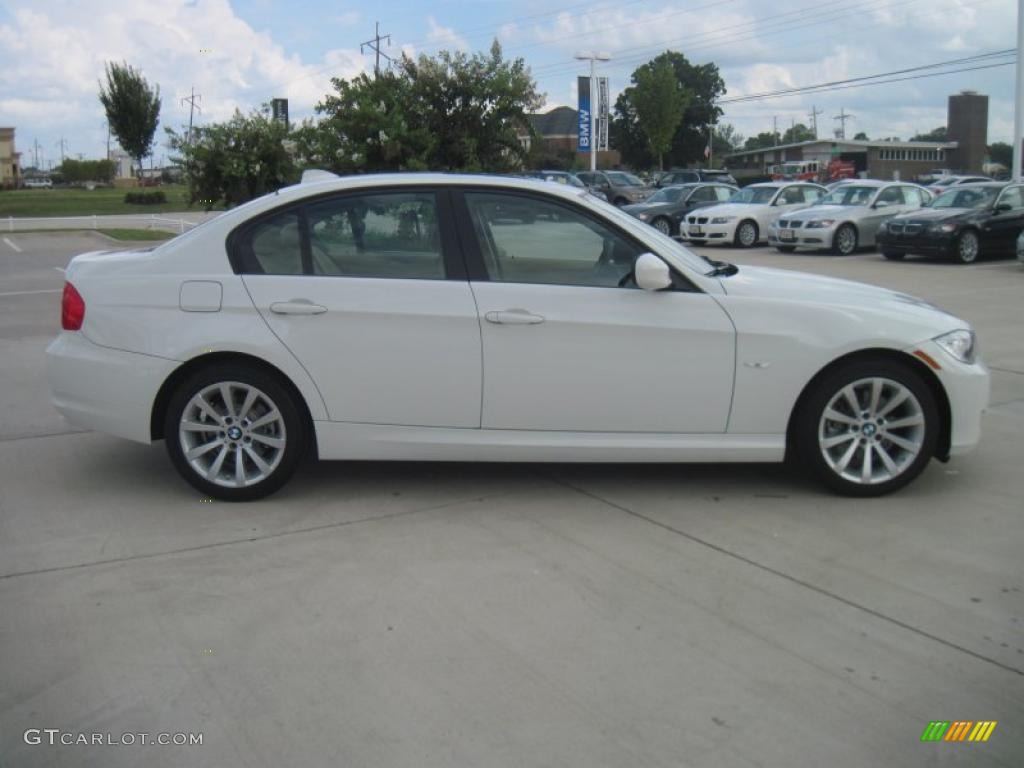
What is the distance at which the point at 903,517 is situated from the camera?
514 centimetres

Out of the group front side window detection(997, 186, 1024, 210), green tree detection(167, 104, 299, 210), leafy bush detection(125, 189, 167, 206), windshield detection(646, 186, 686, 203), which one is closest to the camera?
green tree detection(167, 104, 299, 210)

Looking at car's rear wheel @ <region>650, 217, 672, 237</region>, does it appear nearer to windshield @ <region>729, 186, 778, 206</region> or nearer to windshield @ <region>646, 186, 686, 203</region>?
windshield @ <region>646, 186, 686, 203</region>

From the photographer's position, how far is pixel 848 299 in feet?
17.7

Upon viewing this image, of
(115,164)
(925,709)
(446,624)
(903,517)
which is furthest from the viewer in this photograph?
(115,164)

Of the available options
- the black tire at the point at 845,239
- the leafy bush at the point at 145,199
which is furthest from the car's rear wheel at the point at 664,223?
the leafy bush at the point at 145,199

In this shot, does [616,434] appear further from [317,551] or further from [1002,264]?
[1002,264]

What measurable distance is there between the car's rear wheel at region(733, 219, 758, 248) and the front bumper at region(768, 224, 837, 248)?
1813 millimetres

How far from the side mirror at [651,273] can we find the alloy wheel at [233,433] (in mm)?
1951

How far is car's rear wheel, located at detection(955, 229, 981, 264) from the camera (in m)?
19.6

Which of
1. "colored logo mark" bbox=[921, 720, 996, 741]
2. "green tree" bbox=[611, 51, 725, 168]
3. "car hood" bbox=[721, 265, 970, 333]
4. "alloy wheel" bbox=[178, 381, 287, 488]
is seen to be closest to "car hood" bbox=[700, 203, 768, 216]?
"car hood" bbox=[721, 265, 970, 333]

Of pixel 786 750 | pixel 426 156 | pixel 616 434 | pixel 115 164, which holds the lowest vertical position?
pixel 786 750

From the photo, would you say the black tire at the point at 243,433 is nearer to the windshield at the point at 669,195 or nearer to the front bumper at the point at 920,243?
the front bumper at the point at 920,243

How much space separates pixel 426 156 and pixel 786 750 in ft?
35.7

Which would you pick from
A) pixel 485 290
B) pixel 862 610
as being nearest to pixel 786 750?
pixel 862 610
